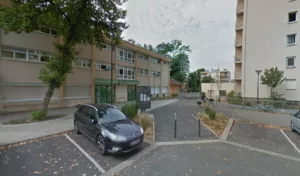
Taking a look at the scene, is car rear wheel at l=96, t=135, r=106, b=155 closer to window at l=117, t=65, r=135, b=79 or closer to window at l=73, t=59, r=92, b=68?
window at l=73, t=59, r=92, b=68

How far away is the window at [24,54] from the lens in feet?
36.2

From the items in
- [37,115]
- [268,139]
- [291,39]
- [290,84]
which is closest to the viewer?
[268,139]

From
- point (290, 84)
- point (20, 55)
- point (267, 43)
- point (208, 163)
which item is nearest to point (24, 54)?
point (20, 55)

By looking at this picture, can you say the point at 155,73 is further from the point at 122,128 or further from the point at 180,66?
Answer: the point at 122,128

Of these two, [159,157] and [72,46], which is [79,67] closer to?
[72,46]

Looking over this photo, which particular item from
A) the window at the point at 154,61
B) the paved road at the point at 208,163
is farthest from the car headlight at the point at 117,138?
the window at the point at 154,61

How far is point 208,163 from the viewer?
4.46 metres

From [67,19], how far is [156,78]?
2160 centimetres

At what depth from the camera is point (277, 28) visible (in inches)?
766

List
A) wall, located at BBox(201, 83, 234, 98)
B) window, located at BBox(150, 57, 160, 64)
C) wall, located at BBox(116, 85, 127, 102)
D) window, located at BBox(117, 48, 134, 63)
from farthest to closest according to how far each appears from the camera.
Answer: wall, located at BBox(201, 83, 234, 98) < window, located at BBox(150, 57, 160, 64) < window, located at BBox(117, 48, 134, 63) < wall, located at BBox(116, 85, 127, 102)

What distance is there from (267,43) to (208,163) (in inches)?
912

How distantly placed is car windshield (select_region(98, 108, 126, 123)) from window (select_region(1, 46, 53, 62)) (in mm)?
10875

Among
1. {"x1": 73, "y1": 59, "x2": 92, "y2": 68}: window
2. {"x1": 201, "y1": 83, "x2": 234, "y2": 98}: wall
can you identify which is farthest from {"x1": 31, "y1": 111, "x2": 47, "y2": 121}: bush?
{"x1": 201, "y1": 83, "x2": 234, "y2": 98}: wall

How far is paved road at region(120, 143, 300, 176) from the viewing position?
3980 millimetres
